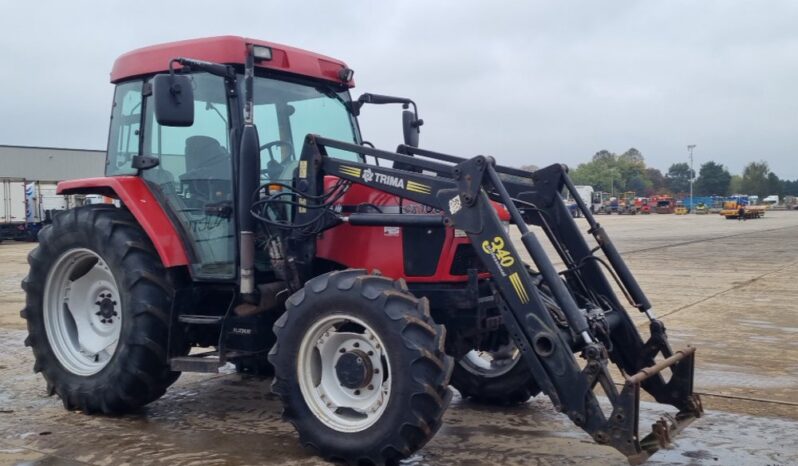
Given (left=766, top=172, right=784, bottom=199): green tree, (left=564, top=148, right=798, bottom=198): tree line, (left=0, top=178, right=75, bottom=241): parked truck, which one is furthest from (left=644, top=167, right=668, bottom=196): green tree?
(left=0, top=178, right=75, bottom=241): parked truck

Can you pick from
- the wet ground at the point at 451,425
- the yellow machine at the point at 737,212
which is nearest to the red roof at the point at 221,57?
the wet ground at the point at 451,425

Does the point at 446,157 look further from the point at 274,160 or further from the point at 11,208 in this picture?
the point at 11,208

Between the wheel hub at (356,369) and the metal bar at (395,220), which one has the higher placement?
the metal bar at (395,220)

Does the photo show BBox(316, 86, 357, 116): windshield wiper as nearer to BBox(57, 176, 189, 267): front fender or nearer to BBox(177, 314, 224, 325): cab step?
BBox(57, 176, 189, 267): front fender

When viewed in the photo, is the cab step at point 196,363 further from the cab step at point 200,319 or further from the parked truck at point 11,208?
the parked truck at point 11,208

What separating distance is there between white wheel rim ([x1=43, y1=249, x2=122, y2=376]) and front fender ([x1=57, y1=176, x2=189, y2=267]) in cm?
52

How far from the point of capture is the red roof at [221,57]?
5.82 meters

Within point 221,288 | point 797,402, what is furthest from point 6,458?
point 797,402

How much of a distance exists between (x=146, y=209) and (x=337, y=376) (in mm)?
2098

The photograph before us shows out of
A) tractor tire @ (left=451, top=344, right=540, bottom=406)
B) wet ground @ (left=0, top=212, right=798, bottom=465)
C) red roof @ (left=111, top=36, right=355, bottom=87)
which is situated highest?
red roof @ (left=111, top=36, right=355, bottom=87)

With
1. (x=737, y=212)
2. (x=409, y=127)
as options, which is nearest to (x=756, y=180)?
(x=737, y=212)

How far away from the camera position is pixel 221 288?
5.98 metres

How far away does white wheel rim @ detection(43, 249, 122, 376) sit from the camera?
6340 millimetres

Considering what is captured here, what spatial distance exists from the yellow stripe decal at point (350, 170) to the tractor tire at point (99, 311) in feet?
5.19
